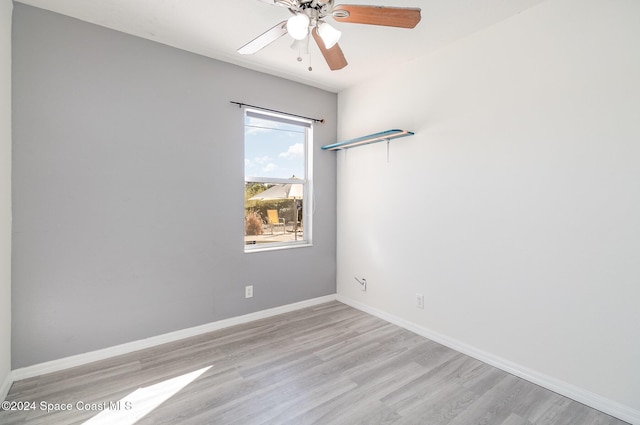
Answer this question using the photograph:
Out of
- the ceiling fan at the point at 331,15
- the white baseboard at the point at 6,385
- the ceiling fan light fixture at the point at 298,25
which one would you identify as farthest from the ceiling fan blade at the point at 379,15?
the white baseboard at the point at 6,385

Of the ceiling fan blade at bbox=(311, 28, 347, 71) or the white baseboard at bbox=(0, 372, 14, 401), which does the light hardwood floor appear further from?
the ceiling fan blade at bbox=(311, 28, 347, 71)

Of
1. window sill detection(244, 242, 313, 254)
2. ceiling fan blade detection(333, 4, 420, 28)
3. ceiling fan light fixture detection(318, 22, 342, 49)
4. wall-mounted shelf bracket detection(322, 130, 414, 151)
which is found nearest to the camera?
ceiling fan blade detection(333, 4, 420, 28)

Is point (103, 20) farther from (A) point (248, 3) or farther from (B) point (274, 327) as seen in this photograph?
(B) point (274, 327)

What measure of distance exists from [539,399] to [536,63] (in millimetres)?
2165

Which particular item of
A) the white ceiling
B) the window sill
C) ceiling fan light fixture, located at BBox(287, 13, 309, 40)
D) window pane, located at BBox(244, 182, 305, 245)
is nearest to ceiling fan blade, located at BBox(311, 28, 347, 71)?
ceiling fan light fixture, located at BBox(287, 13, 309, 40)

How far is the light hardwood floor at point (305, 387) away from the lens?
176 centimetres

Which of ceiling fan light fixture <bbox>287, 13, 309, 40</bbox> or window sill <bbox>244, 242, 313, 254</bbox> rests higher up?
ceiling fan light fixture <bbox>287, 13, 309, 40</bbox>

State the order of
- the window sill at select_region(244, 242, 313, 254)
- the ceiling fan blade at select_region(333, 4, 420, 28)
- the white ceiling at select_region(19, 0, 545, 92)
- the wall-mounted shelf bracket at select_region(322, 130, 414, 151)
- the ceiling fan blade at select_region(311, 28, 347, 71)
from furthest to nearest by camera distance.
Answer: the window sill at select_region(244, 242, 313, 254), the wall-mounted shelf bracket at select_region(322, 130, 414, 151), the white ceiling at select_region(19, 0, 545, 92), the ceiling fan blade at select_region(311, 28, 347, 71), the ceiling fan blade at select_region(333, 4, 420, 28)

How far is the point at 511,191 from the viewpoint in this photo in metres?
2.22

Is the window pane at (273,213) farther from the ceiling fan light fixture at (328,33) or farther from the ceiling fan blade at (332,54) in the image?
the ceiling fan light fixture at (328,33)

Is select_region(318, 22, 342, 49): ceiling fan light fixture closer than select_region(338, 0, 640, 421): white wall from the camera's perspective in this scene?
Yes

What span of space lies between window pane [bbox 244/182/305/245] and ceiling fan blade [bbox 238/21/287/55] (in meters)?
1.45

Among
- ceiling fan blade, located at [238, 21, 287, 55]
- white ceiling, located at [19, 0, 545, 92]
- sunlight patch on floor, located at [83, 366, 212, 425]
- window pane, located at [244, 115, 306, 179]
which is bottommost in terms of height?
sunlight patch on floor, located at [83, 366, 212, 425]

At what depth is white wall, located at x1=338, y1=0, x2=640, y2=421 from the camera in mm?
1766
